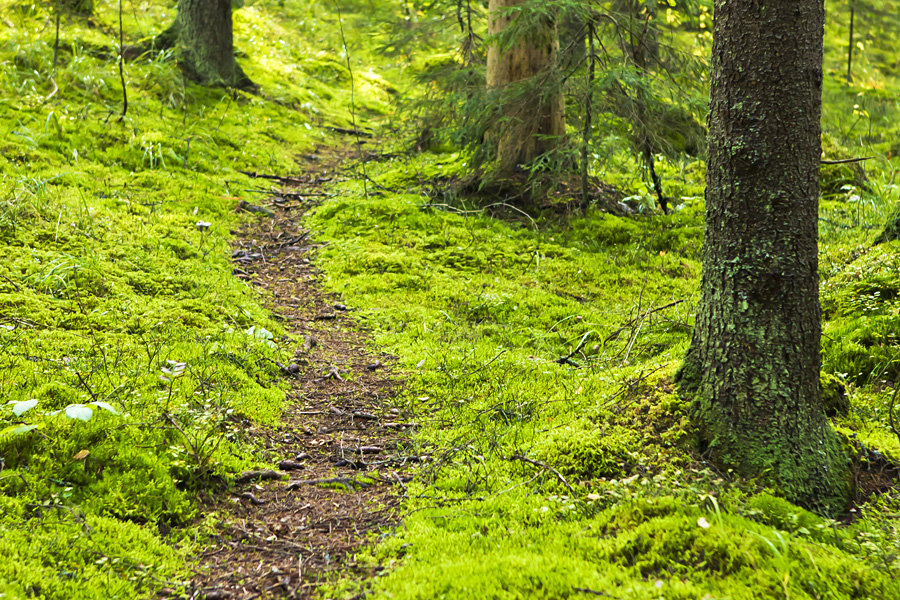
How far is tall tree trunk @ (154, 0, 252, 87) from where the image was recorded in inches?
452

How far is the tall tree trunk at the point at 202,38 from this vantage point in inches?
452

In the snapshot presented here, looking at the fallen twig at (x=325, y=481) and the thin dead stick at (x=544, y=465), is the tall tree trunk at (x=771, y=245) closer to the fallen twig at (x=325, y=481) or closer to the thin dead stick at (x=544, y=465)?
the thin dead stick at (x=544, y=465)

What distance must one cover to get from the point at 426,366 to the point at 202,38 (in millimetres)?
10454

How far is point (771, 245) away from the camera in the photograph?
9.13 feet

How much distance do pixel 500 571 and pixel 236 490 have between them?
67.4 inches

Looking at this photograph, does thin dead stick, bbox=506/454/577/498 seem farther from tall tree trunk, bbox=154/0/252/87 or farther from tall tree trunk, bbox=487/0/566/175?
tall tree trunk, bbox=154/0/252/87

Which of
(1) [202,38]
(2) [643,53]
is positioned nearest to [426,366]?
(2) [643,53]

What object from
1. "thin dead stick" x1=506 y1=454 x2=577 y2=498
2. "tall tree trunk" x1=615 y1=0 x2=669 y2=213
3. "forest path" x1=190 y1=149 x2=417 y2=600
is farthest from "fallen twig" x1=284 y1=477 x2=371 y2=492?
"tall tree trunk" x1=615 y1=0 x2=669 y2=213

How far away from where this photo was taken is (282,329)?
5.38m

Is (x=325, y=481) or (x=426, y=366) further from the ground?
(x=426, y=366)

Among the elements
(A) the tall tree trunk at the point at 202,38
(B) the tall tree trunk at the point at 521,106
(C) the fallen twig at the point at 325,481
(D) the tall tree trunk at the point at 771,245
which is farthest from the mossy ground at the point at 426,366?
(A) the tall tree trunk at the point at 202,38

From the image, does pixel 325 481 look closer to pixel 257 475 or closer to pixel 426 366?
pixel 257 475

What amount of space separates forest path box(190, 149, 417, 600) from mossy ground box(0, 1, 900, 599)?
17cm

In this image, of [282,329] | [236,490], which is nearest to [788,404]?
[236,490]
